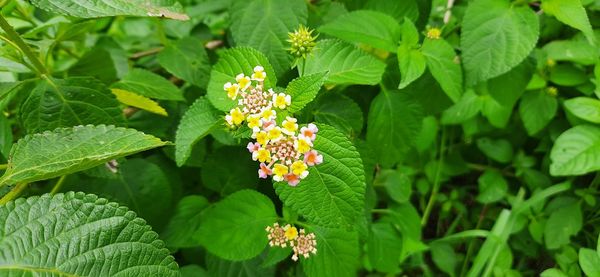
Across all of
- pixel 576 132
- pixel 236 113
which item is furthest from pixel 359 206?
pixel 576 132

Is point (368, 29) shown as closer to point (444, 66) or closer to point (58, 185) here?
point (444, 66)

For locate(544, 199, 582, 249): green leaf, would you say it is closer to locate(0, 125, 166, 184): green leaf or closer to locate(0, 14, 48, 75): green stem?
locate(0, 125, 166, 184): green leaf

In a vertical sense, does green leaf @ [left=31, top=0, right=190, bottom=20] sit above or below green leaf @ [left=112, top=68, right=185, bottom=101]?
above

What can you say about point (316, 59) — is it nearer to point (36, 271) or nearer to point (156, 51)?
point (36, 271)

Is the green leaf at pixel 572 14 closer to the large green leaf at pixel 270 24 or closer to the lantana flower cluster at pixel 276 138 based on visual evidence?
the large green leaf at pixel 270 24

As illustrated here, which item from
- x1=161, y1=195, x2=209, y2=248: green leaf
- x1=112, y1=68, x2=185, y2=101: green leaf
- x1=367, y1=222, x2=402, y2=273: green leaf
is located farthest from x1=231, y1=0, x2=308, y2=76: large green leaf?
x1=367, y1=222, x2=402, y2=273: green leaf

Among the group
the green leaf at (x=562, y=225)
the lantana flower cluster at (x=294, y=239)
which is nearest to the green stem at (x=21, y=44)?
the lantana flower cluster at (x=294, y=239)
